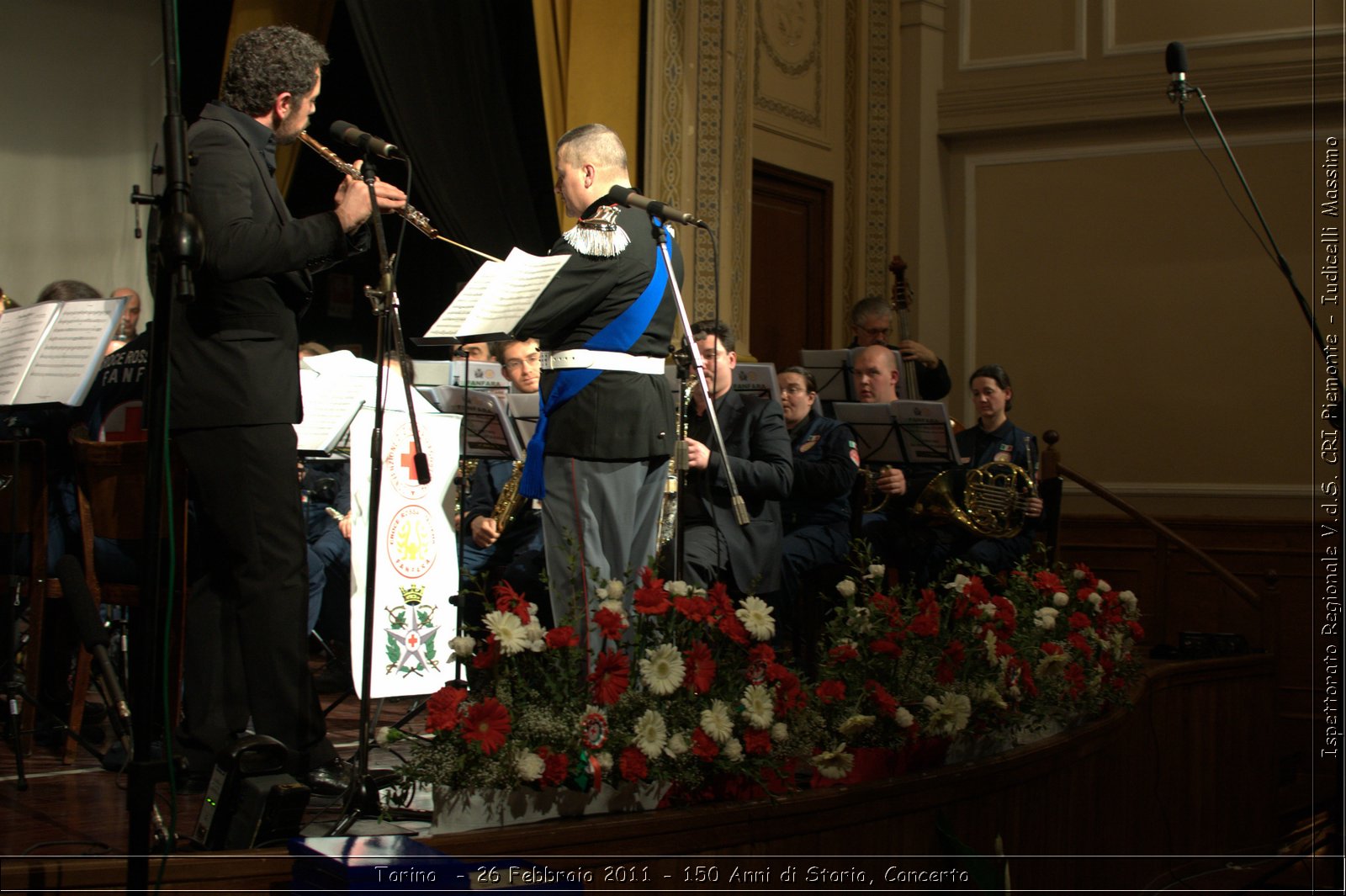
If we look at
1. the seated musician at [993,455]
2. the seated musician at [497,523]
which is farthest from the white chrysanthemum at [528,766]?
the seated musician at [993,455]

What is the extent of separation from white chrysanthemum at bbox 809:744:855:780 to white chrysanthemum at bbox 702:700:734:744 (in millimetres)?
295

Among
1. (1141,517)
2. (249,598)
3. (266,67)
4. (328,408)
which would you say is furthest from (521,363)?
(1141,517)

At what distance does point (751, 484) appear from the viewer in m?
4.36

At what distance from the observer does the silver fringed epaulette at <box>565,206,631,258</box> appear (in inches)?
131

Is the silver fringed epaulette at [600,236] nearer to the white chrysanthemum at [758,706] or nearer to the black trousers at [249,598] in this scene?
the black trousers at [249,598]

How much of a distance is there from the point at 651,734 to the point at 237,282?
129 cm

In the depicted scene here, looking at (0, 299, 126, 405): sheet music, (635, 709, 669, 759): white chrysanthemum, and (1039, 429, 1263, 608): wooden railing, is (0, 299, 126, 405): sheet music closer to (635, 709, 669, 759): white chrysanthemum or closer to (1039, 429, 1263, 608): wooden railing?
(635, 709, 669, 759): white chrysanthemum

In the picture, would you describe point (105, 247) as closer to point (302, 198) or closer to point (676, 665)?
point (302, 198)

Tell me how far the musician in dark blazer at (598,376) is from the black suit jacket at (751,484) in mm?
785

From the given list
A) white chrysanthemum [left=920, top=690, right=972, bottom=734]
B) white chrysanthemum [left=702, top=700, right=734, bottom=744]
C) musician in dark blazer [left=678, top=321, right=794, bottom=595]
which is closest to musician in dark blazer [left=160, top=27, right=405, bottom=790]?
white chrysanthemum [left=702, top=700, right=734, bottom=744]

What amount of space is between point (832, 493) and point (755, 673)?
206 centimetres

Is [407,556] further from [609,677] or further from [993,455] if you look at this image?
[993,455]

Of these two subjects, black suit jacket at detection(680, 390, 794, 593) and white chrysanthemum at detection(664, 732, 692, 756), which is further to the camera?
black suit jacket at detection(680, 390, 794, 593)

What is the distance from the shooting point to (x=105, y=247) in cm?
682
